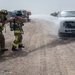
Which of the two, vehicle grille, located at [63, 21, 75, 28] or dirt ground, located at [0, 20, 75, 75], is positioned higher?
vehicle grille, located at [63, 21, 75, 28]

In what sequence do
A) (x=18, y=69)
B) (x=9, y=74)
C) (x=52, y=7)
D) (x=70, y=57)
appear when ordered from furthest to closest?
(x=52, y=7) → (x=70, y=57) → (x=18, y=69) → (x=9, y=74)

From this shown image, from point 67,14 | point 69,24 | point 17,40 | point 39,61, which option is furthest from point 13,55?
point 67,14

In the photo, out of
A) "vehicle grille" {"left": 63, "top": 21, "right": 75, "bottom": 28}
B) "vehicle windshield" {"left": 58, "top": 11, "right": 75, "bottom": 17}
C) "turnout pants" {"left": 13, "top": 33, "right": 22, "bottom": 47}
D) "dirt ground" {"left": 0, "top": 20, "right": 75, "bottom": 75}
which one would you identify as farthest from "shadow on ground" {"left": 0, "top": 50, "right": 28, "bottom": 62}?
"vehicle windshield" {"left": 58, "top": 11, "right": 75, "bottom": 17}

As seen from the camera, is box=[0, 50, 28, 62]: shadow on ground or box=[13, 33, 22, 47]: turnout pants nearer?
box=[0, 50, 28, 62]: shadow on ground

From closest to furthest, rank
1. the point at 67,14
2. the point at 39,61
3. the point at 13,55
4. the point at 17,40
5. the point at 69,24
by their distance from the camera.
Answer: the point at 39,61 → the point at 13,55 → the point at 17,40 → the point at 69,24 → the point at 67,14

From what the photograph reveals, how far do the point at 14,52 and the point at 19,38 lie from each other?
3.12 ft

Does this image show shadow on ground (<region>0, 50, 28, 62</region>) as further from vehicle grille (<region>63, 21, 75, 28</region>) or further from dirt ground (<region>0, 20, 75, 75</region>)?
vehicle grille (<region>63, 21, 75, 28</region>)

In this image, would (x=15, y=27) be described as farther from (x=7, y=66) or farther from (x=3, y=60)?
(x=7, y=66)

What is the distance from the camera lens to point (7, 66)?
8656 mm

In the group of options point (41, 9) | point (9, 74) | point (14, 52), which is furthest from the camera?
point (41, 9)

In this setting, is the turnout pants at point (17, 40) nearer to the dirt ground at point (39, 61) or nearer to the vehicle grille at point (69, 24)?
the dirt ground at point (39, 61)

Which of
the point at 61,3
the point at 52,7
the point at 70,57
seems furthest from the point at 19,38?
the point at 52,7

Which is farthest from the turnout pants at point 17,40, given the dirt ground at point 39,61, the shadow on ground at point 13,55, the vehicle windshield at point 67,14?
the vehicle windshield at point 67,14

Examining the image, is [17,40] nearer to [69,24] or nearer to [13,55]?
[13,55]
